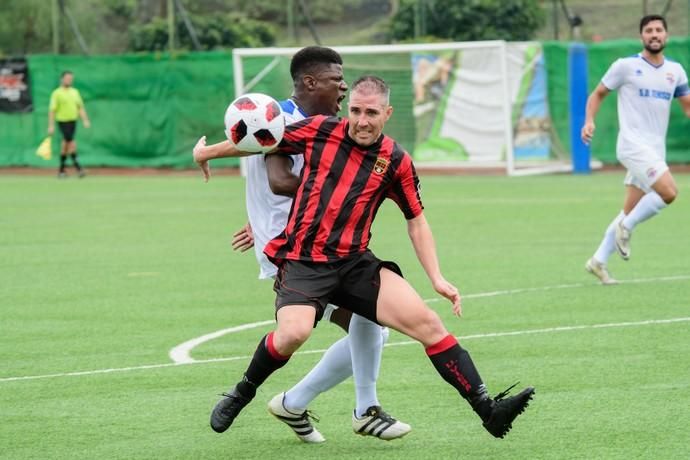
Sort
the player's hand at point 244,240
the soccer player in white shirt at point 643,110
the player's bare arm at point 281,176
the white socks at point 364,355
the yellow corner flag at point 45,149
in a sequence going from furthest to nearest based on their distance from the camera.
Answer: the yellow corner flag at point 45,149
the soccer player in white shirt at point 643,110
the player's hand at point 244,240
the white socks at point 364,355
the player's bare arm at point 281,176

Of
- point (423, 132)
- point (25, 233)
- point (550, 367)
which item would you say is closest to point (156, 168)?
point (423, 132)

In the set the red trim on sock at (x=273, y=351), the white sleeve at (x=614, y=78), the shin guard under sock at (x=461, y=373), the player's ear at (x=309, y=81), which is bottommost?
the shin guard under sock at (x=461, y=373)

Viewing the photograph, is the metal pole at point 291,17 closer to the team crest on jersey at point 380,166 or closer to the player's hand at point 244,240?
the player's hand at point 244,240

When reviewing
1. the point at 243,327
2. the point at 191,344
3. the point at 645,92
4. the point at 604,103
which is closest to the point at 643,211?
the point at 645,92

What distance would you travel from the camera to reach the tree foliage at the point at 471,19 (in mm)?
36500

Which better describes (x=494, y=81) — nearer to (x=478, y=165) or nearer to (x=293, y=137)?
(x=478, y=165)

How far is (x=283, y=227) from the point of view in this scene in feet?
21.5

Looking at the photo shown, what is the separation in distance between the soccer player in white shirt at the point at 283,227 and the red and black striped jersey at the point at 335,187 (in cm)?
14

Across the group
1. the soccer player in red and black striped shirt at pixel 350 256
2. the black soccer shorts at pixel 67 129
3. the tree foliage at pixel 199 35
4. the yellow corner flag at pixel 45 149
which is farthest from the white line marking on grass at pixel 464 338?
the tree foliage at pixel 199 35

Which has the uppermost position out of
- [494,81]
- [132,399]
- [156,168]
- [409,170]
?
[409,170]

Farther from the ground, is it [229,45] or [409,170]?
[409,170]

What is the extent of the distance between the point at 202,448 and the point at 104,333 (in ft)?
11.9

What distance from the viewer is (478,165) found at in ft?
95.6

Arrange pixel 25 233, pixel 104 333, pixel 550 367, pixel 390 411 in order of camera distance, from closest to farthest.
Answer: pixel 390 411
pixel 550 367
pixel 104 333
pixel 25 233
